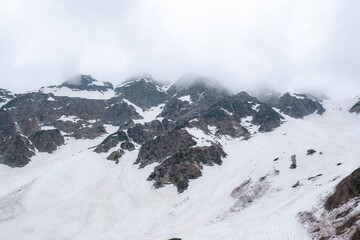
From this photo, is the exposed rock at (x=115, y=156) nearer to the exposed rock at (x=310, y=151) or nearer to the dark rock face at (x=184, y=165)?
the dark rock face at (x=184, y=165)

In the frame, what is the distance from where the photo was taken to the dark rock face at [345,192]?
119 feet

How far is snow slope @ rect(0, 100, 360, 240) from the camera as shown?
4725 centimetres

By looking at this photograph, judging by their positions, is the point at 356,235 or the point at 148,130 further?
the point at 148,130

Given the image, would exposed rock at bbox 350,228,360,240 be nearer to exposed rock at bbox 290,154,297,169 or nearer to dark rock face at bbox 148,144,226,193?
exposed rock at bbox 290,154,297,169

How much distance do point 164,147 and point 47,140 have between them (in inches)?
4020

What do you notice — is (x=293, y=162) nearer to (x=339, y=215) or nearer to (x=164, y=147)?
(x=339, y=215)

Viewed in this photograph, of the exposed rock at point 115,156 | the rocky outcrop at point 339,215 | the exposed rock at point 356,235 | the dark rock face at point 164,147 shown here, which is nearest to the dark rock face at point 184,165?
the dark rock face at point 164,147

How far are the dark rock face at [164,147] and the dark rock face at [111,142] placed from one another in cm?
2854

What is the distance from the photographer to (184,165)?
10256cm

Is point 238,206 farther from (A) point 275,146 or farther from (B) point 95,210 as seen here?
(A) point 275,146

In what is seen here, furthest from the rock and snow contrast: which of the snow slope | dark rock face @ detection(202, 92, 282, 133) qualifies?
dark rock face @ detection(202, 92, 282, 133)

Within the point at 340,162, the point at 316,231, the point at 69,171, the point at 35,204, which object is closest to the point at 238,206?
the point at 316,231

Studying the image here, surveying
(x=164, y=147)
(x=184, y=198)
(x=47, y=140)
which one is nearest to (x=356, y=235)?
(x=184, y=198)

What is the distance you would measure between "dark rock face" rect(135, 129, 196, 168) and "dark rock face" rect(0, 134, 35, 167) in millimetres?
80936
